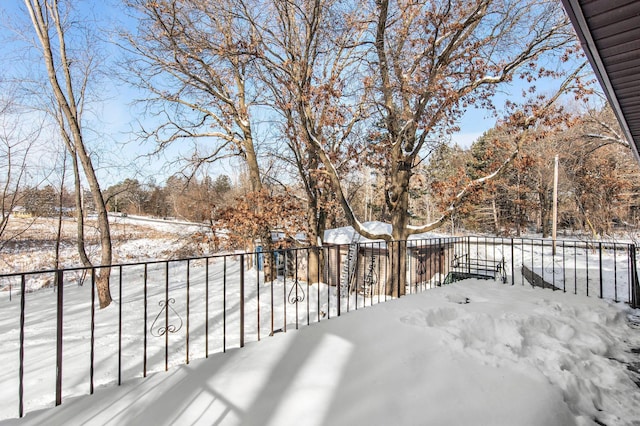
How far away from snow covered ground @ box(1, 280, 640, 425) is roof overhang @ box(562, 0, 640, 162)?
2.18 metres

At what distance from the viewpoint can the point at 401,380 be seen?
1.95 m

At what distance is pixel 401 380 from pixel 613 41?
2687 mm

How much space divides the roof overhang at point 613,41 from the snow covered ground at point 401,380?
218 cm

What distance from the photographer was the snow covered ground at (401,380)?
65.5 inches

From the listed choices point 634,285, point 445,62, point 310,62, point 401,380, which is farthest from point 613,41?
point 310,62

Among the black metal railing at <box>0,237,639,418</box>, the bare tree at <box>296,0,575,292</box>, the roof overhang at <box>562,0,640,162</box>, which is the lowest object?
the black metal railing at <box>0,237,639,418</box>

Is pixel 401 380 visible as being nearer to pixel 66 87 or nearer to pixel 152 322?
pixel 152 322

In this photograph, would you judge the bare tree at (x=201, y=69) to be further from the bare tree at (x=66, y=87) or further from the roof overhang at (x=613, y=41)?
the roof overhang at (x=613, y=41)

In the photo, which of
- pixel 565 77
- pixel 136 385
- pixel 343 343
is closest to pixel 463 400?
pixel 343 343

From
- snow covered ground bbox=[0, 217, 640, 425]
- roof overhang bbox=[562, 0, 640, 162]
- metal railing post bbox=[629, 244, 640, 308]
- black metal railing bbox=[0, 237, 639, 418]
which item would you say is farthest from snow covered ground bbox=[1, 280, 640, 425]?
roof overhang bbox=[562, 0, 640, 162]

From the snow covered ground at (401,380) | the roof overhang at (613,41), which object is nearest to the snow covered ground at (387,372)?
the snow covered ground at (401,380)

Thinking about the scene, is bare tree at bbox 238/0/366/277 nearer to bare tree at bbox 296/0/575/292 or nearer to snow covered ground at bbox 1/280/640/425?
bare tree at bbox 296/0/575/292

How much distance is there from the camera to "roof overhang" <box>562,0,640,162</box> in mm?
1713

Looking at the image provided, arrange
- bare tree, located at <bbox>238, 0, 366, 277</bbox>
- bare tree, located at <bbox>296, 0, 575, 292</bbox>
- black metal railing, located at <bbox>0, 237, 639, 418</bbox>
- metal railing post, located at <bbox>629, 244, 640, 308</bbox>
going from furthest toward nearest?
bare tree, located at <bbox>238, 0, 366, 277</bbox> < bare tree, located at <bbox>296, 0, 575, 292</bbox> < metal railing post, located at <bbox>629, 244, 640, 308</bbox> < black metal railing, located at <bbox>0, 237, 639, 418</bbox>
